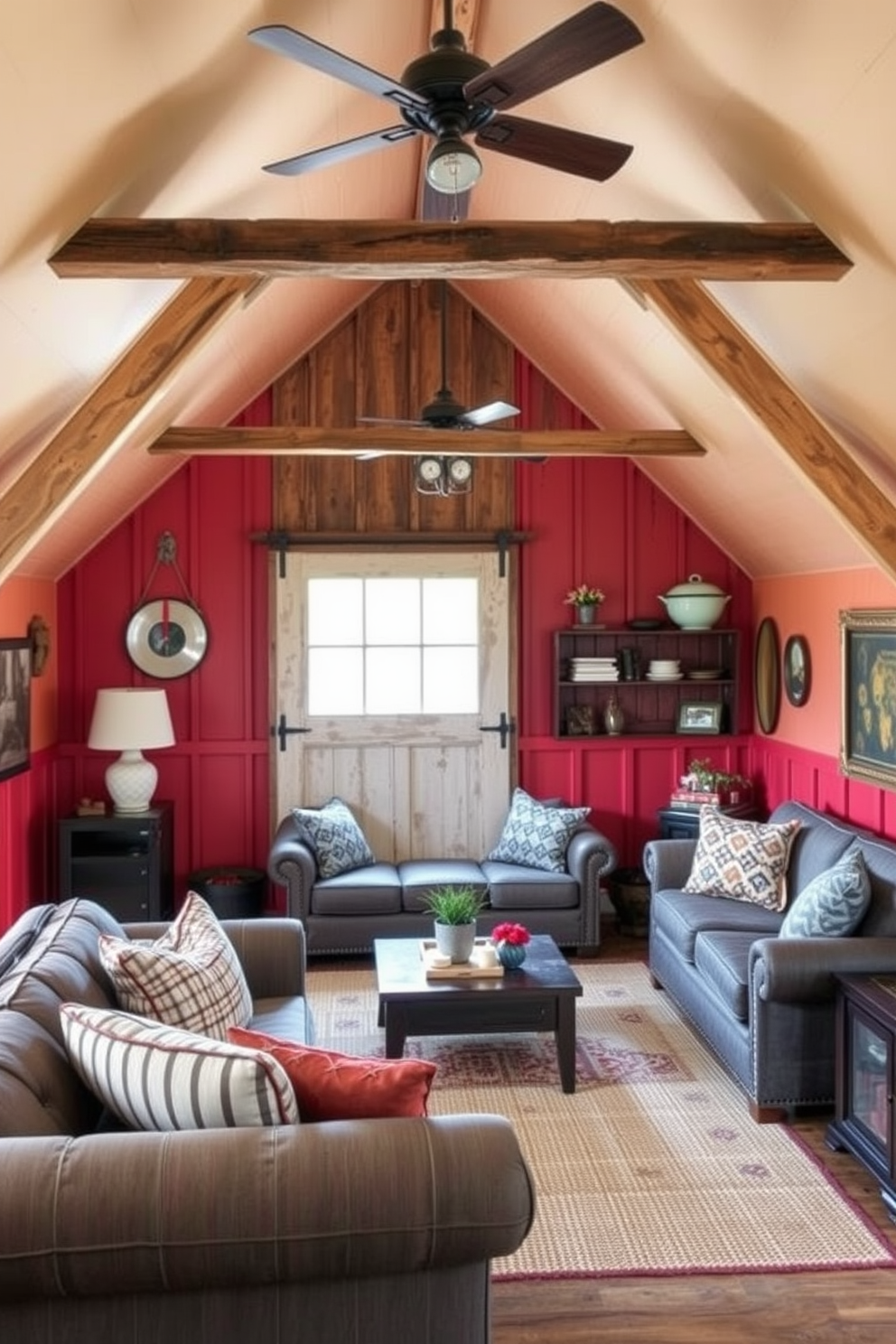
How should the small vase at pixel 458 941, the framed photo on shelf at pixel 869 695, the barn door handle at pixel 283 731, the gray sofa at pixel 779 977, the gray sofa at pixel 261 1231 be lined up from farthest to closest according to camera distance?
1. the barn door handle at pixel 283 731
2. the framed photo on shelf at pixel 869 695
3. the small vase at pixel 458 941
4. the gray sofa at pixel 779 977
5. the gray sofa at pixel 261 1231

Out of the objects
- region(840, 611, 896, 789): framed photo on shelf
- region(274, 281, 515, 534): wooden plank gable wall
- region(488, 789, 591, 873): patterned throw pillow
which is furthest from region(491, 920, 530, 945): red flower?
region(274, 281, 515, 534): wooden plank gable wall

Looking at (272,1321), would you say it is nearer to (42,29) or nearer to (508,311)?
(42,29)

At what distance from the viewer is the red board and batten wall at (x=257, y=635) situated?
6.27m

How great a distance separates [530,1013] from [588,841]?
68.6 inches

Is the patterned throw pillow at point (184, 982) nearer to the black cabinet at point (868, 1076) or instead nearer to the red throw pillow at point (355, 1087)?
the red throw pillow at point (355, 1087)

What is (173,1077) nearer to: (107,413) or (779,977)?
(779,977)

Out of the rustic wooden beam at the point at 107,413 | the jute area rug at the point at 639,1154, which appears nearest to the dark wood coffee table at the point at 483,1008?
the jute area rug at the point at 639,1154

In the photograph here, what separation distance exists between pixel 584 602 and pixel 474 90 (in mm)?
4263

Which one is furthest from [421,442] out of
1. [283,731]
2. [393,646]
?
[283,731]

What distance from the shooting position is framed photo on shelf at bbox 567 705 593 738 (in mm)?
6473

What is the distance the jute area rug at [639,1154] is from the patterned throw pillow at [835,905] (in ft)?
2.32

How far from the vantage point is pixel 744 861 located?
4914 mm

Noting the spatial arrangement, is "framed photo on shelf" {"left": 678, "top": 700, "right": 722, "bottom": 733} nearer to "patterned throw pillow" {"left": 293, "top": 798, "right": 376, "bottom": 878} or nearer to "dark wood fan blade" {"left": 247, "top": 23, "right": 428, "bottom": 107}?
"patterned throw pillow" {"left": 293, "top": 798, "right": 376, "bottom": 878}

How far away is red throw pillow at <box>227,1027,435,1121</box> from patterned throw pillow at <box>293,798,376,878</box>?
3.50 m
